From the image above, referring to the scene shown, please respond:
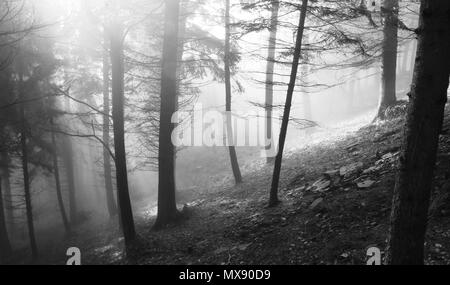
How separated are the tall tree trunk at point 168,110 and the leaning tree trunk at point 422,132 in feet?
27.3

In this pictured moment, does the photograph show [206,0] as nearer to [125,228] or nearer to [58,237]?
[125,228]

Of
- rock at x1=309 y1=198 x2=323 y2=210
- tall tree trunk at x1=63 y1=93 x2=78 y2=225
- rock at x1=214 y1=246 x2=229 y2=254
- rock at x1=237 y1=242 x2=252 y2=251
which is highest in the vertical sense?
rock at x1=309 y1=198 x2=323 y2=210

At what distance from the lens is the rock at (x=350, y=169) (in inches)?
392

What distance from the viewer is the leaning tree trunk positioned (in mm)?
4484

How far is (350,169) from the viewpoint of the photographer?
10.2 m

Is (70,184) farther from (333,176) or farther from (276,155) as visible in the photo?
(333,176)

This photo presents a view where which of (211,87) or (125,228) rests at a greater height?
(211,87)

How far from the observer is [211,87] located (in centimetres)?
5575

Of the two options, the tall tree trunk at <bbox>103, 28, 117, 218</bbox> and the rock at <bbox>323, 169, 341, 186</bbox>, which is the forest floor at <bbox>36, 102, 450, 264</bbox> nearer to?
the rock at <bbox>323, 169, 341, 186</bbox>

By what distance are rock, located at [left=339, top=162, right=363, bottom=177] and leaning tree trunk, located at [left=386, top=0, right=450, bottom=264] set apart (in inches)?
199

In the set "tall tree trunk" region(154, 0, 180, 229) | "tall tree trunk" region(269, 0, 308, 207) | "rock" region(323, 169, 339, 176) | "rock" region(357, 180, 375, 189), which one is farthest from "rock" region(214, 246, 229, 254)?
"tall tree trunk" region(154, 0, 180, 229)

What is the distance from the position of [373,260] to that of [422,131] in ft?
8.98

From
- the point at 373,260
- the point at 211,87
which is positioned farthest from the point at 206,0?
the point at 211,87

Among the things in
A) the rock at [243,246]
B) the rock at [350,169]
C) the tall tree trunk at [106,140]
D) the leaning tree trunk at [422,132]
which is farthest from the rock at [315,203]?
the tall tree trunk at [106,140]
